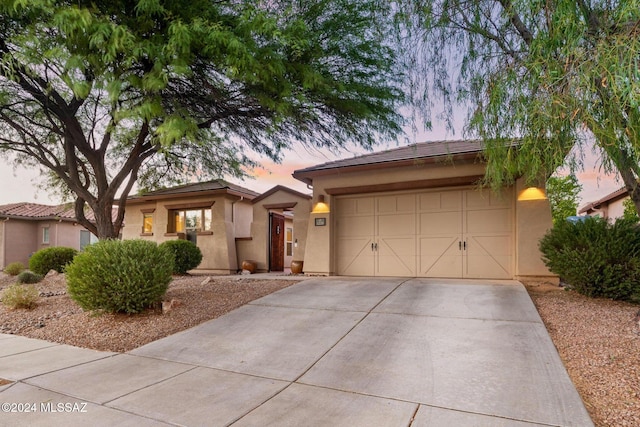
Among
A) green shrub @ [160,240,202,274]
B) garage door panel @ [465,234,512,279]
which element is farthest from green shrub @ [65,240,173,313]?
garage door panel @ [465,234,512,279]

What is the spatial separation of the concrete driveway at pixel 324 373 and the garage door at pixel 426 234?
3162 millimetres

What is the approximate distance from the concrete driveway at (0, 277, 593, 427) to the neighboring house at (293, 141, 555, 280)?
3.12 meters

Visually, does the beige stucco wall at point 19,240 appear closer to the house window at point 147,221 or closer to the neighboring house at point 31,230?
the neighboring house at point 31,230

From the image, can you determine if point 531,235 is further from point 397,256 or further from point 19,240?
point 19,240

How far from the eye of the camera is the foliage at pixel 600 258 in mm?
6105

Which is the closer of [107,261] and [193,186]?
[107,261]

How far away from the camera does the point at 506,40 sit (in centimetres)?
530

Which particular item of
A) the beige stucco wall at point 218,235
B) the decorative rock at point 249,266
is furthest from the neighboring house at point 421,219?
the beige stucco wall at point 218,235

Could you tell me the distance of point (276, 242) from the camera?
14.0 metres

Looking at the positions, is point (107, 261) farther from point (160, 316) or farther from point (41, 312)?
point (41, 312)

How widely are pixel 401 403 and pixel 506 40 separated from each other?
17.1 feet

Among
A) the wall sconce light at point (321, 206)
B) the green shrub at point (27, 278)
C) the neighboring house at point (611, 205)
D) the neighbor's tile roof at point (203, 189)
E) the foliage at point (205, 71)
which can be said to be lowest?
the green shrub at point (27, 278)

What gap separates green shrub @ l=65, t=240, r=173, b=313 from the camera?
19.0ft

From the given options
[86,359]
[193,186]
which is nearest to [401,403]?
[86,359]
